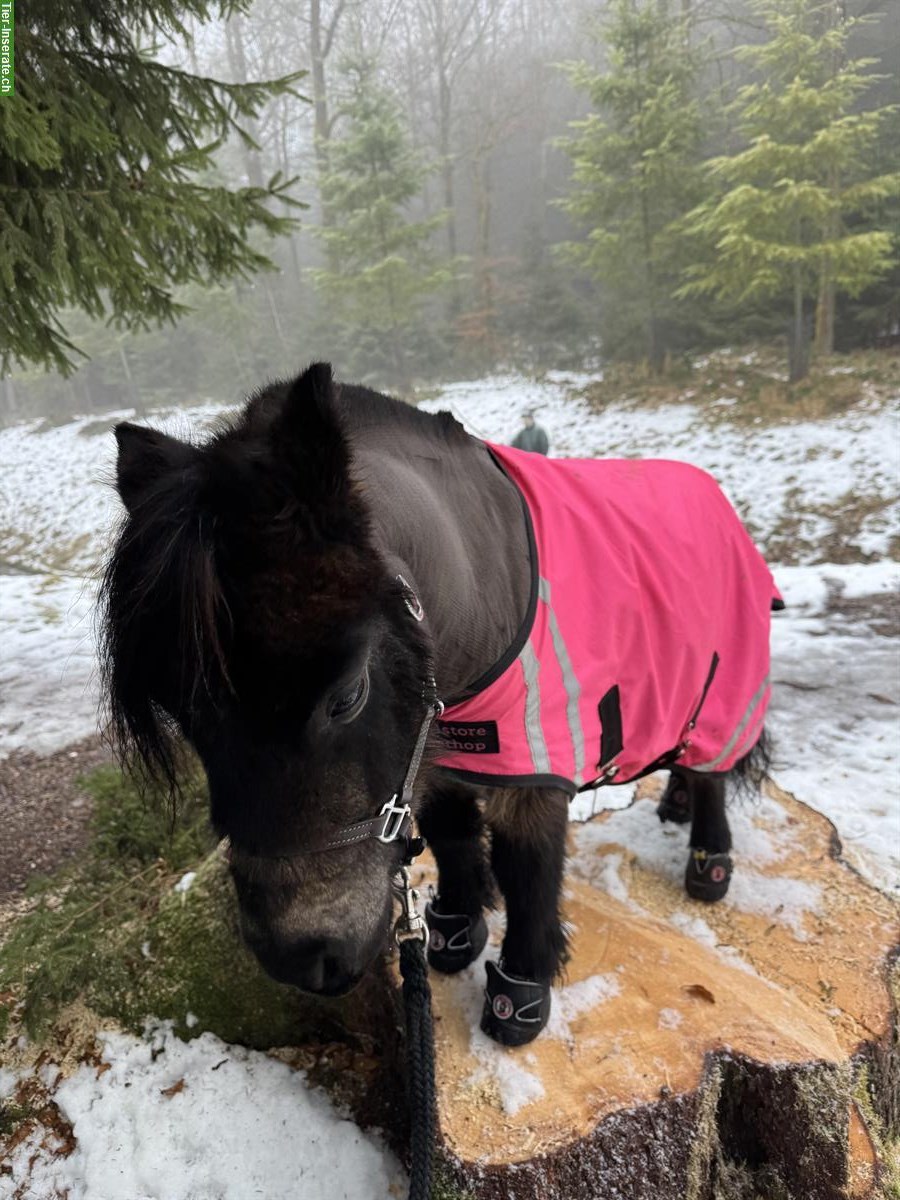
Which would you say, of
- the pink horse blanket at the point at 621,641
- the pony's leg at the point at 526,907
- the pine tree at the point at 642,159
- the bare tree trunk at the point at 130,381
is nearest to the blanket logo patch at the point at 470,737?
the pink horse blanket at the point at 621,641

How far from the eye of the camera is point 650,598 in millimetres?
2182

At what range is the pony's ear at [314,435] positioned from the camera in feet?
3.71

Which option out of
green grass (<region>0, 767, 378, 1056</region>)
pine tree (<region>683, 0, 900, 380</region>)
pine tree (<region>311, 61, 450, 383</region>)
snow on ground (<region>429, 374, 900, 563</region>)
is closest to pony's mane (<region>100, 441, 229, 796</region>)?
green grass (<region>0, 767, 378, 1056</region>)

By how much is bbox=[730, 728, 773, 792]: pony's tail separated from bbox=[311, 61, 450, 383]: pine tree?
18.3 metres

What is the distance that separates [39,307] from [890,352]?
50.5ft

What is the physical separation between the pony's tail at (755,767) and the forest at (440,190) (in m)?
4.19

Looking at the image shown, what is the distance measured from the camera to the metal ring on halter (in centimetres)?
132

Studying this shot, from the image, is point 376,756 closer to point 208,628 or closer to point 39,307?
point 208,628

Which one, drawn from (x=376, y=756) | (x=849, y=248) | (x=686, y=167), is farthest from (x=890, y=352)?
(x=376, y=756)

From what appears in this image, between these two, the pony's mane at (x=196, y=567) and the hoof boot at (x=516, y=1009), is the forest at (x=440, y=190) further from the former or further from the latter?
the hoof boot at (x=516, y=1009)

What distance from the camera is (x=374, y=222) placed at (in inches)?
726

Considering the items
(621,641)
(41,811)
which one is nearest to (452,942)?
(621,641)

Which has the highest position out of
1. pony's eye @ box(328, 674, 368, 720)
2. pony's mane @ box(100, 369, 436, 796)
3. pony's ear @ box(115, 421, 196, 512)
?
pony's ear @ box(115, 421, 196, 512)

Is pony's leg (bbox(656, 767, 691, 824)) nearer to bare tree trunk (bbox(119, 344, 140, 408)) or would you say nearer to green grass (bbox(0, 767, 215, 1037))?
green grass (bbox(0, 767, 215, 1037))
